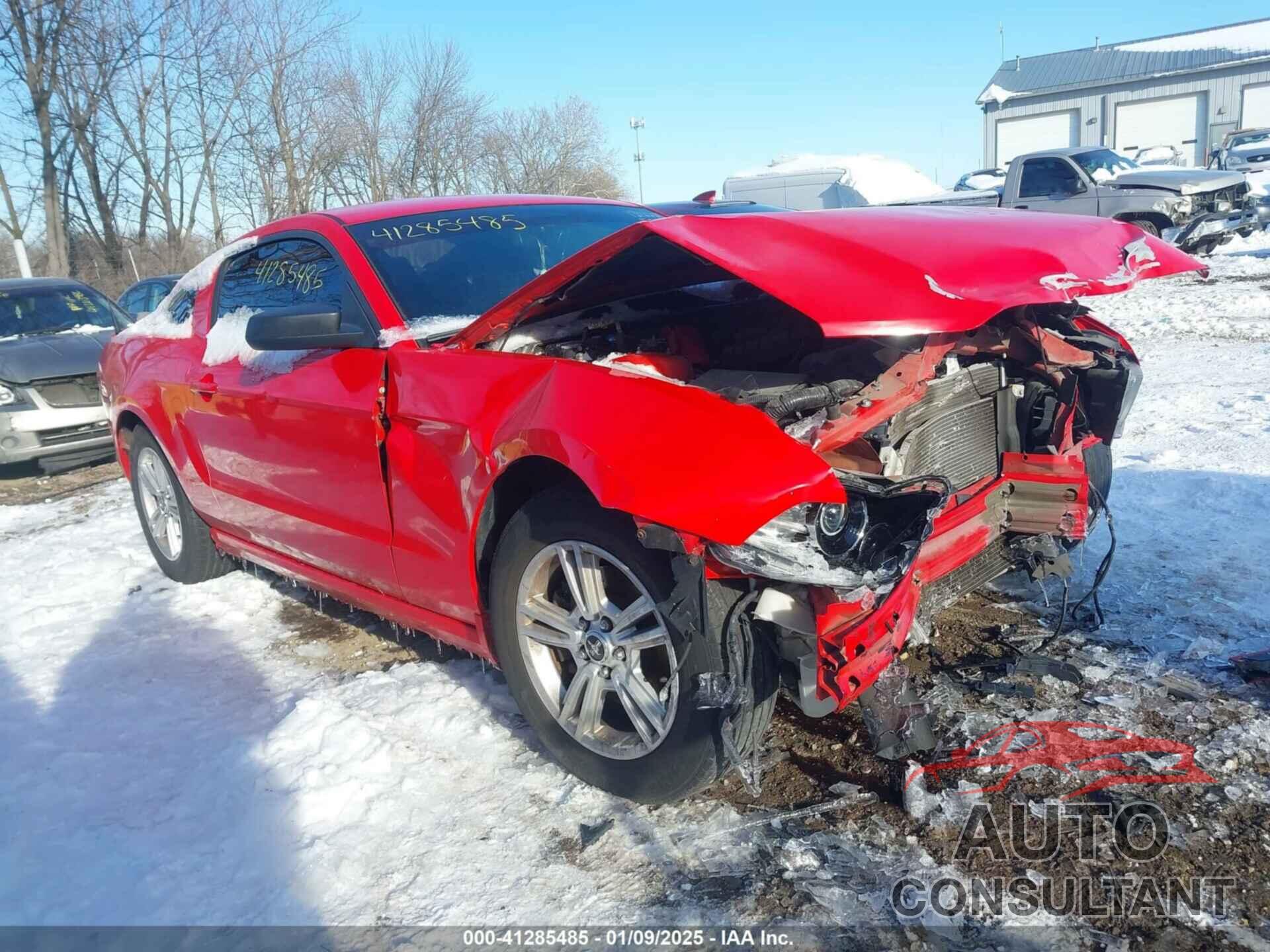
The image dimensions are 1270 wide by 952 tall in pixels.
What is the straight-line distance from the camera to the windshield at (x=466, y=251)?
10.4 feet

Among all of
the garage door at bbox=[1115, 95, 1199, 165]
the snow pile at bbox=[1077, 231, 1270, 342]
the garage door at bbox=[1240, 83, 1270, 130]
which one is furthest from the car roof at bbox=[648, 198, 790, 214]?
the garage door at bbox=[1240, 83, 1270, 130]

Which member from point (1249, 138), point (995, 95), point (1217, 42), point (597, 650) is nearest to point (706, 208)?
point (597, 650)

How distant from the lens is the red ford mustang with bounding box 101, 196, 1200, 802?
2162mm

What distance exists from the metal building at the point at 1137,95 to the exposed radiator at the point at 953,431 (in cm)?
3543

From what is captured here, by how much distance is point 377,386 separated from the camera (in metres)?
2.95

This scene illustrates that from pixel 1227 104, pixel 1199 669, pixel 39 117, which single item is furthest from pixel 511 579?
pixel 1227 104

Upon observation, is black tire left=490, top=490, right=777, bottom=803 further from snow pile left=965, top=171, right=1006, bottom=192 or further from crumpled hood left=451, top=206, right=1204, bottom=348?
snow pile left=965, top=171, right=1006, bottom=192

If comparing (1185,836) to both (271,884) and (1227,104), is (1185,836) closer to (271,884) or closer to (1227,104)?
(271,884)

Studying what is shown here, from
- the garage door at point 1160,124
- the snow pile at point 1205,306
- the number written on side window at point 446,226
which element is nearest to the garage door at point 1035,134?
the garage door at point 1160,124

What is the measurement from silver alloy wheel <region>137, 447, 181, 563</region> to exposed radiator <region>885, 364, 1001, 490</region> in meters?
3.53

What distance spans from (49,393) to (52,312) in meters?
1.59

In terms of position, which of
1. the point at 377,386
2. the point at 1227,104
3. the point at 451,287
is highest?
the point at 1227,104

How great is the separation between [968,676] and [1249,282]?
33.6ft

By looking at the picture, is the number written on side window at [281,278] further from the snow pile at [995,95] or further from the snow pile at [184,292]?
the snow pile at [995,95]
